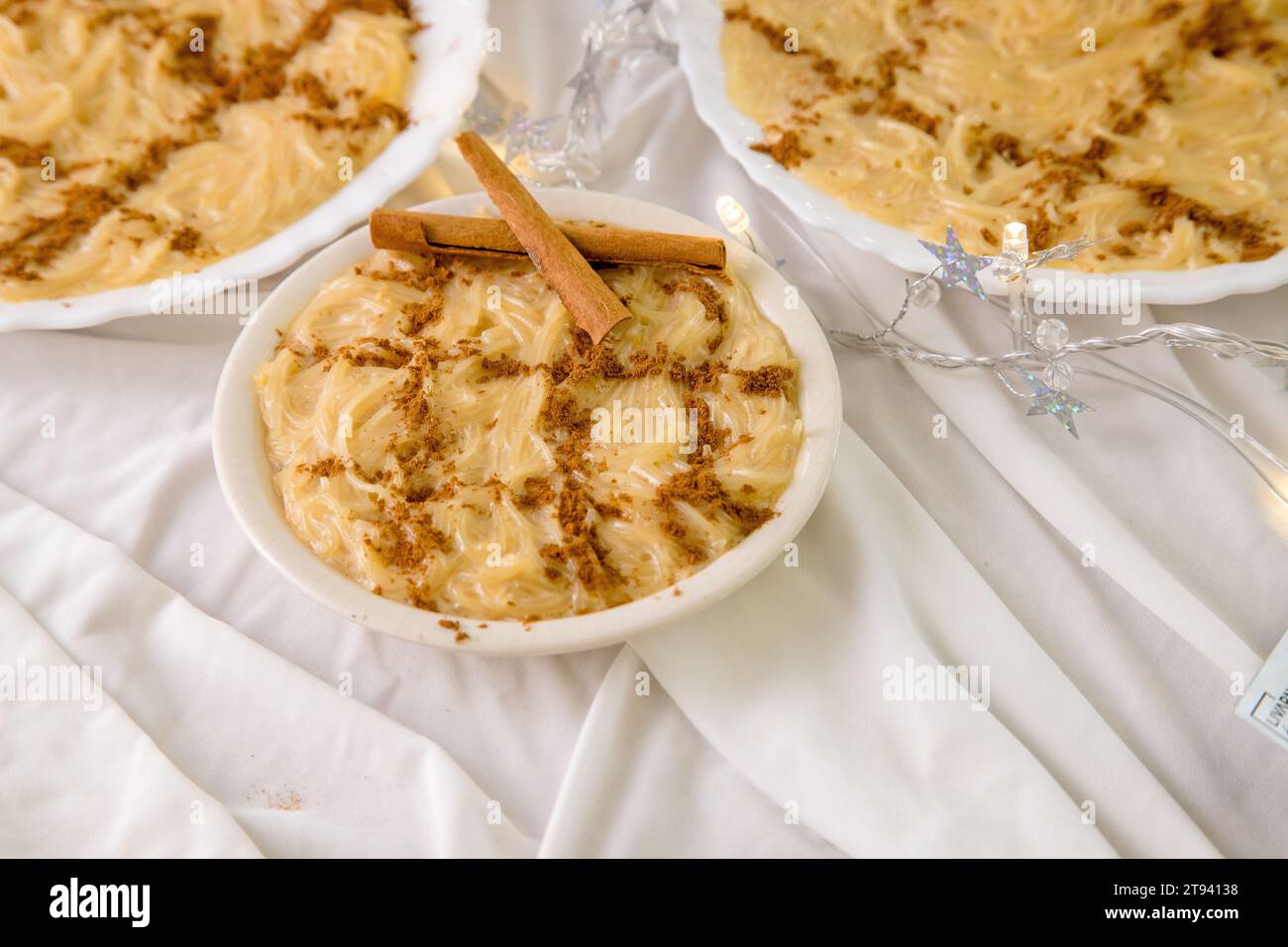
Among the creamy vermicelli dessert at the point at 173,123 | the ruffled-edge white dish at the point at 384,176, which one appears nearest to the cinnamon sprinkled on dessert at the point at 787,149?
the ruffled-edge white dish at the point at 384,176

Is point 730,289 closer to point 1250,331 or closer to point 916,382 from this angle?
point 916,382

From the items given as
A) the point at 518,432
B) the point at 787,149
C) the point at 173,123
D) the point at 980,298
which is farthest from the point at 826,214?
the point at 173,123

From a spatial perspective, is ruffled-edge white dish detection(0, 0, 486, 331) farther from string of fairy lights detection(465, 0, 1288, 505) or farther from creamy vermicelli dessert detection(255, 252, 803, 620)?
creamy vermicelli dessert detection(255, 252, 803, 620)

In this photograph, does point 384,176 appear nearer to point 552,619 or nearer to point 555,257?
point 555,257

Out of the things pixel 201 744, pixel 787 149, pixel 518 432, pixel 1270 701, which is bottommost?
pixel 201 744

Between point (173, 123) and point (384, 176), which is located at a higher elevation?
point (173, 123)

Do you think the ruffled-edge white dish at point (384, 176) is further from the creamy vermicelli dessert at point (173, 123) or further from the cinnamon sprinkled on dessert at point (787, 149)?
the cinnamon sprinkled on dessert at point (787, 149)
